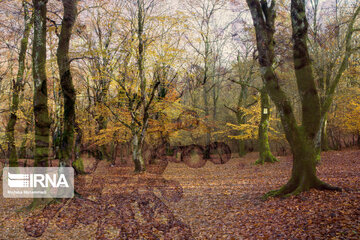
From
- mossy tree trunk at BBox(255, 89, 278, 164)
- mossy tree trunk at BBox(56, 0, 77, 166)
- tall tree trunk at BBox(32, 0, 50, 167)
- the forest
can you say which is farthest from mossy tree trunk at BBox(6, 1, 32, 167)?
mossy tree trunk at BBox(255, 89, 278, 164)

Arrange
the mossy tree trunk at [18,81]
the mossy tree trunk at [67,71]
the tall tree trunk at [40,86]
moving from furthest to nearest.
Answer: the mossy tree trunk at [18,81] < the mossy tree trunk at [67,71] < the tall tree trunk at [40,86]

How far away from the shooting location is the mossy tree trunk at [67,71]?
880 centimetres

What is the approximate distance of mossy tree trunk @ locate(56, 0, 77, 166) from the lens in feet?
28.9

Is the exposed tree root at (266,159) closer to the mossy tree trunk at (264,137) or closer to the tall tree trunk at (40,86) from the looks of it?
the mossy tree trunk at (264,137)

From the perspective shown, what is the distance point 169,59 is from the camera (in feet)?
49.0

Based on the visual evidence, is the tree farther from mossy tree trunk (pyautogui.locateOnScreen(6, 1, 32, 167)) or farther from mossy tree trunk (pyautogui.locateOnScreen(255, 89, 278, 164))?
mossy tree trunk (pyautogui.locateOnScreen(6, 1, 32, 167))

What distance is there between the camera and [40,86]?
25.6 ft

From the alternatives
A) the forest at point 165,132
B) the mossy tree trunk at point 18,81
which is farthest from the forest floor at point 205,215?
the mossy tree trunk at point 18,81

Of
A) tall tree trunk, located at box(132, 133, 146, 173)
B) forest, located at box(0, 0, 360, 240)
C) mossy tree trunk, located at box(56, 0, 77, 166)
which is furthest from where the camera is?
tall tree trunk, located at box(132, 133, 146, 173)

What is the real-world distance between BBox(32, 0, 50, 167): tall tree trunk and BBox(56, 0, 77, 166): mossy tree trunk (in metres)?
0.89

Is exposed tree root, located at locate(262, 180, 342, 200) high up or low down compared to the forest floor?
up

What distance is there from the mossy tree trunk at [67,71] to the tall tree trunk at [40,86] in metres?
0.89

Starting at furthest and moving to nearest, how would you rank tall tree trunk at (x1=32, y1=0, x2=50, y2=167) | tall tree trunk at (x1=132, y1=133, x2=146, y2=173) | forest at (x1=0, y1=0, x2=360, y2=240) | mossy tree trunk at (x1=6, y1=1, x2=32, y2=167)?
1. tall tree trunk at (x1=132, y1=133, x2=146, y2=173)
2. mossy tree trunk at (x1=6, y1=1, x2=32, y2=167)
3. tall tree trunk at (x1=32, y1=0, x2=50, y2=167)
4. forest at (x1=0, y1=0, x2=360, y2=240)

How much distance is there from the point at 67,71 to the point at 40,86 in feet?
4.93
